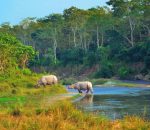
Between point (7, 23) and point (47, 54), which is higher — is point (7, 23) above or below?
above

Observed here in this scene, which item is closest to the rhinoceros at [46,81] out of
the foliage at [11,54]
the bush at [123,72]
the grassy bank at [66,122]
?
the foliage at [11,54]

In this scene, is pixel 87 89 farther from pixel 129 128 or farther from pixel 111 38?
pixel 111 38

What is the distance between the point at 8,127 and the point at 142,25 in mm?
64842

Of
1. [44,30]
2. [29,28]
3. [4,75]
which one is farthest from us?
[29,28]

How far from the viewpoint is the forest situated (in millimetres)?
73181

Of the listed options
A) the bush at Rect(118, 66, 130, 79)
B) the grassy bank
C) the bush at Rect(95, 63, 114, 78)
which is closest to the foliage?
the bush at Rect(118, 66, 130, 79)

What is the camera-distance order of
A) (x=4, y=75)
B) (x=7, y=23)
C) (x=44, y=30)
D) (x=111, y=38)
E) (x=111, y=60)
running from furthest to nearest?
(x=7, y=23) < (x=44, y=30) < (x=111, y=38) < (x=111, y=60) < (x=4, y=75)

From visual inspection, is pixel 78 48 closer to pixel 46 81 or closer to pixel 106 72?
pixel 106 72

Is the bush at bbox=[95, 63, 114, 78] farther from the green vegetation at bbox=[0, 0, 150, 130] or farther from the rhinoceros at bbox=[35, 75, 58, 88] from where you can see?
the rhinoceros at bbox=[35, 75, 58, 88]

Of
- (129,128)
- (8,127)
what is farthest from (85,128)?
(8,127)

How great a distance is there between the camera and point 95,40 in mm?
92938

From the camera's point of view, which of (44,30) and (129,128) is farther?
(44,30)

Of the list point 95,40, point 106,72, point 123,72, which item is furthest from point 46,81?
point 95,40

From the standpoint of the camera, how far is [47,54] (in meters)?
98.1
